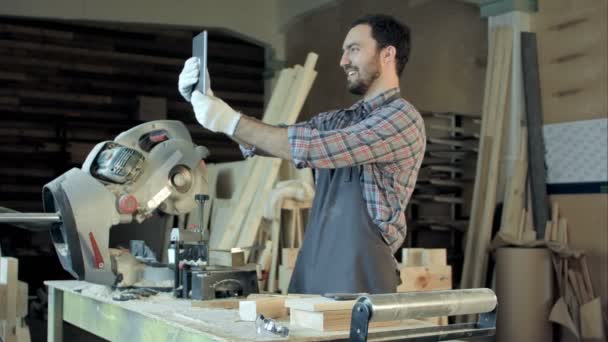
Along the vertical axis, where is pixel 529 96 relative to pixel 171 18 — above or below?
below

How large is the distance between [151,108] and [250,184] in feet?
9.92

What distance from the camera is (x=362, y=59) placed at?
8.01 feet

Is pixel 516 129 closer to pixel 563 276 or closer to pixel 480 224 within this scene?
pixel 480 224

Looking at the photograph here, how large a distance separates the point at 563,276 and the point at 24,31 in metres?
5.27

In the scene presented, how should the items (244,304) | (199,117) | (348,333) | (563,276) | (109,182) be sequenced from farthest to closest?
(563,276) → (109,182) → (199,117) → (244,304) → (348,333)

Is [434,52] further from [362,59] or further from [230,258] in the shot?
[230,258]

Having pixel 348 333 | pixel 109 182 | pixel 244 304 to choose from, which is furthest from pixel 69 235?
pixel 348 333

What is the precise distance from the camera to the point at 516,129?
17.7ft

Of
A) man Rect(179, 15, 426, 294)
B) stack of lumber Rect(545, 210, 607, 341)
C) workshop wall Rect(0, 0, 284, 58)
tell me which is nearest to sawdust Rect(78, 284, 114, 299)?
man Rect(179, 15, 426, 294)

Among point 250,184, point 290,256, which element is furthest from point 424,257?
point 250,184

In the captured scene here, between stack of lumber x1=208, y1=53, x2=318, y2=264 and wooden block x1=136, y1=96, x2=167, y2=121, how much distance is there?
8.16ft

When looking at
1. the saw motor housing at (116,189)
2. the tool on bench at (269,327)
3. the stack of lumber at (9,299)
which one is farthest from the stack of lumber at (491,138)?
the tool on bench at (269,327)

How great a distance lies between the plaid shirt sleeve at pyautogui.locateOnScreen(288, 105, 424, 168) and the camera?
2.15 metres

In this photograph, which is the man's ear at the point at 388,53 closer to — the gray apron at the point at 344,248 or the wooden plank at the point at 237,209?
the gray apron at the point at 344,248
